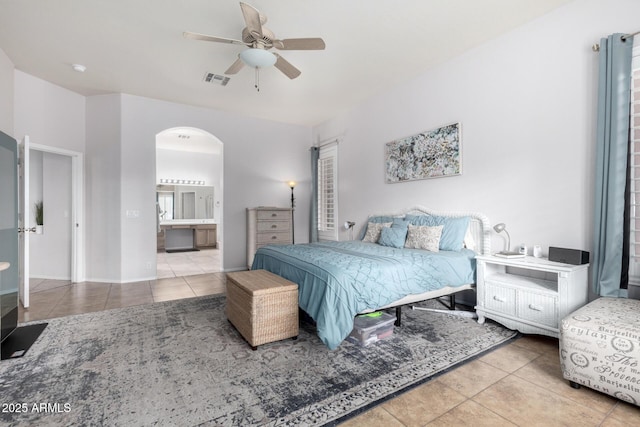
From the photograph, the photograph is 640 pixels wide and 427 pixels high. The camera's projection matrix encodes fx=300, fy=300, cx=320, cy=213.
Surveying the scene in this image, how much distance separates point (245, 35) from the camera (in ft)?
9.03

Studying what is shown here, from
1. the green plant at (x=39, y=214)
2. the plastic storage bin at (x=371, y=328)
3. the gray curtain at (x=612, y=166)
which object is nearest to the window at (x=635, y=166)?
the gray curtain at (x=612, y=166)

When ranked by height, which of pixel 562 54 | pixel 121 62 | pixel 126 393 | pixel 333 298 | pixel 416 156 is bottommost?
pixel 126 393

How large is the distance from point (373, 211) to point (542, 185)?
244 centimetres

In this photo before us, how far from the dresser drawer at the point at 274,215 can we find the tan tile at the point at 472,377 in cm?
414

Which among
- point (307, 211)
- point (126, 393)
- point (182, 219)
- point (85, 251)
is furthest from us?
point (182, 219)

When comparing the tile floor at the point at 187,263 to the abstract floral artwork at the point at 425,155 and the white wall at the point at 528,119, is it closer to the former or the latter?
the abstract floral artwork at the point at 425,155

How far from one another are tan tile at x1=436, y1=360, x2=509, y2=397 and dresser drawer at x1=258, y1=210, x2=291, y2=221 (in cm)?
414

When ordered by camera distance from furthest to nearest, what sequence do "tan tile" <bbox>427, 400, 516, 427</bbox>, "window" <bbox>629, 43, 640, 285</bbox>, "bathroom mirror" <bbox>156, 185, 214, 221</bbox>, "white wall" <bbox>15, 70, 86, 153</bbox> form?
"bathroom mirror" <bbox>156, 185, 214, 221</bbox> < "white wall" <bbox>15, 70, 86, 153</bbox> < "window" <bbox>629, 43, 640, 285</bbox> < "tan tile" <bbox>427, 400, 516, 427</bbox>

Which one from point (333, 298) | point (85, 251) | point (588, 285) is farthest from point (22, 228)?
point (588, 285)

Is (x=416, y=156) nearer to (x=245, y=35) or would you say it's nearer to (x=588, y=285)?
(x=588, y=285)

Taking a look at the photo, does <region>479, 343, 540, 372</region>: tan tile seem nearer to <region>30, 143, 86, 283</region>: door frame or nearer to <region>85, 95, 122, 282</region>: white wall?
<region>85, 95, 122, 282</region>: white wall

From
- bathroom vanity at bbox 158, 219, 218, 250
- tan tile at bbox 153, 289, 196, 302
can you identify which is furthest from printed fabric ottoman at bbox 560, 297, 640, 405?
bathroom vanity at bbox 158, 219, 218, 250

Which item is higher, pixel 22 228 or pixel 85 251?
pixel 22 228

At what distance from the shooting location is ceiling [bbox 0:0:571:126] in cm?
276
